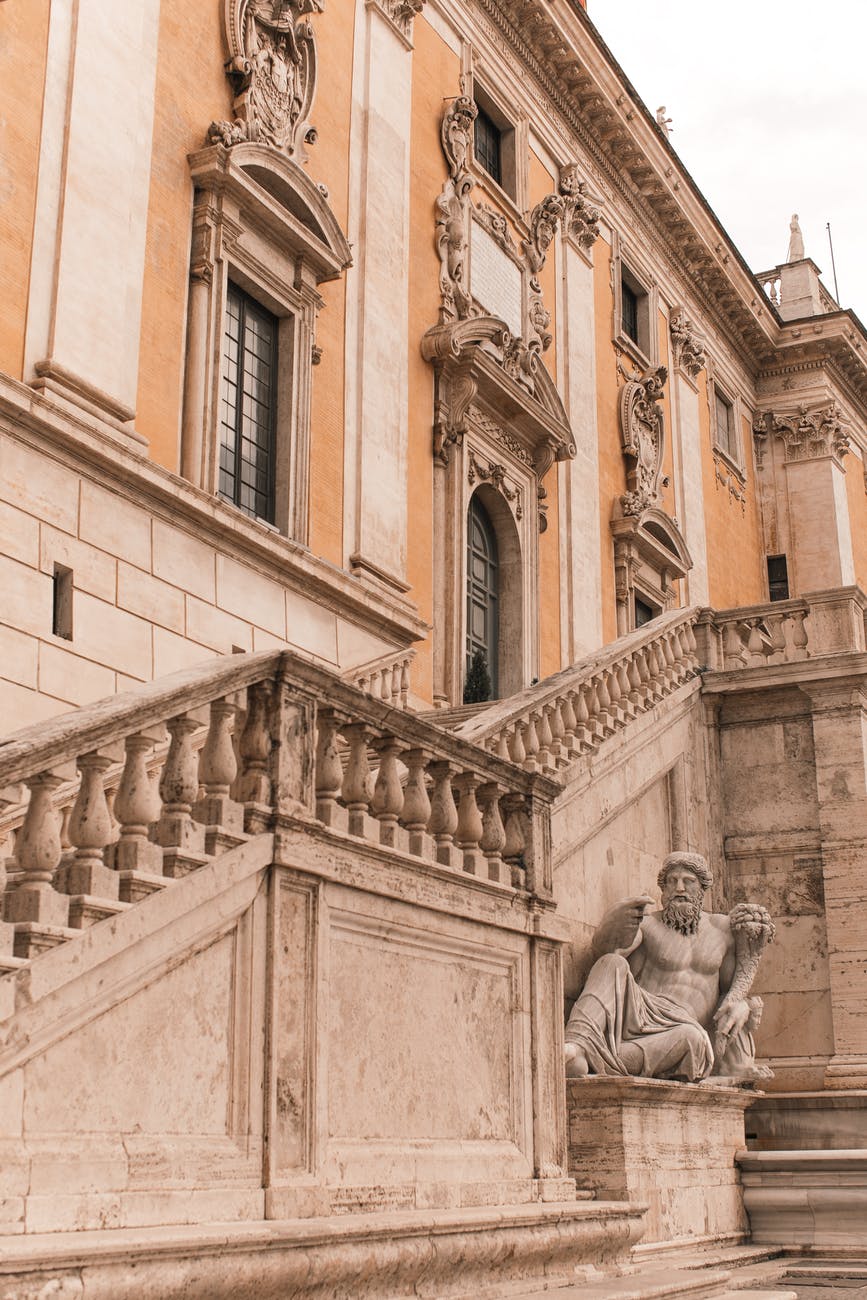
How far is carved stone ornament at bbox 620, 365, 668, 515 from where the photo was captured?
23.7 m

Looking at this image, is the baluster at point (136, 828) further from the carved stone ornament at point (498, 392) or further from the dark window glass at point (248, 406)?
the carved stone ornament at point (498, 392)

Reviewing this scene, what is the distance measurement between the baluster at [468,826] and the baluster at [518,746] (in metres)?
2.66

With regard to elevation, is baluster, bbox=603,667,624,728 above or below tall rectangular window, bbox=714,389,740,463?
below

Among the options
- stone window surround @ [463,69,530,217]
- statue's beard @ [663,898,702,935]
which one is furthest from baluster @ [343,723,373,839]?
stone window surround @ [463,69,530,217]

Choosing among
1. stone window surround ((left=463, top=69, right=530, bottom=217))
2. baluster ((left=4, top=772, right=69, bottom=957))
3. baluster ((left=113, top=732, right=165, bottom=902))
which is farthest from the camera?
stone window surround ((left=463, top=69, right=530, bottom=217))

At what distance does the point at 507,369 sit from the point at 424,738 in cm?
1241

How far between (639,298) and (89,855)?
2216cm

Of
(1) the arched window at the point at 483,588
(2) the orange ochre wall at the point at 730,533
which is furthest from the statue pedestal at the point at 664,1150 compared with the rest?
(2) the orange ochre wall at the point at 730,533

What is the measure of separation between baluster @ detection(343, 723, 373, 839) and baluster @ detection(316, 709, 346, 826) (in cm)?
9

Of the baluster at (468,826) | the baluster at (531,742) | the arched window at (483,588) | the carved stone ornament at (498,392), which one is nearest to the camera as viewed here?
the baluster at (468,826)

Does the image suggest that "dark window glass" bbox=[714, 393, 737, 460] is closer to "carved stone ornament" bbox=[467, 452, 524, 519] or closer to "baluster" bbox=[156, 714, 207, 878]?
"carved stone ornament" bbox=[467, 452, 524, 519]

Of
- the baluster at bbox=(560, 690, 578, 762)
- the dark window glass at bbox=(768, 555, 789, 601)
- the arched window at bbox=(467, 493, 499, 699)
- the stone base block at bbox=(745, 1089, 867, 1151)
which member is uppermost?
the dark window glass at bbox=(768, 555, 789, 601)

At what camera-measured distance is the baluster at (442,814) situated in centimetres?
770

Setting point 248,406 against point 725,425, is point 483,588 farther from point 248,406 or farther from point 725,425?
point 725,425
